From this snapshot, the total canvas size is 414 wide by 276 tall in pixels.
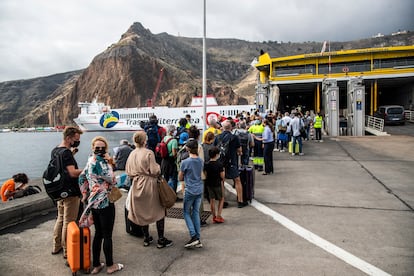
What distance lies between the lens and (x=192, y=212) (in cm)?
486

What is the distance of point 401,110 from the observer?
2775 centimetres

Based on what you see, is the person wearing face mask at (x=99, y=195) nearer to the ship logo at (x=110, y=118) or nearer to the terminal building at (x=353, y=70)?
the terminal building at (x=353, y=70)

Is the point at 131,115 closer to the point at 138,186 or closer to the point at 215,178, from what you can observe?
the point at 215,178

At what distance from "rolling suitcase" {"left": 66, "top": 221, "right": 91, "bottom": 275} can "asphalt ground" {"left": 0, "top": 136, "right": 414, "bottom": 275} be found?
0.23 m

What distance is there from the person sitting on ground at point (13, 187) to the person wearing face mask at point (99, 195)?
17.9 ft

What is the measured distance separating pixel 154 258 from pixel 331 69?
39.1 metres

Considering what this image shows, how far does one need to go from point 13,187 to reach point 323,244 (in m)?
7.84

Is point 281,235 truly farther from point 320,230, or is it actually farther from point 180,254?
point 180,254

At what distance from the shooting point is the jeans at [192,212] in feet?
15.5

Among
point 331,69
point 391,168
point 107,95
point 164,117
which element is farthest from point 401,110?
point 107,95

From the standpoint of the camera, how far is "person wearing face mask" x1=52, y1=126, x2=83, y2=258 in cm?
413

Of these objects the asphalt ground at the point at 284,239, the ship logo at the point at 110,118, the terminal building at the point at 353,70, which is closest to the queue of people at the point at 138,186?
the asphalt ground at the point at 284,239

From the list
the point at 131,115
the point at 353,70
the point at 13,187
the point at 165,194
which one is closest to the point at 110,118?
the point at 131,115

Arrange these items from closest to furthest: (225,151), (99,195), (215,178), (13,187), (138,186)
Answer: (99,195) < (138,186) < (215,178) < (225,151) < (13,187)
